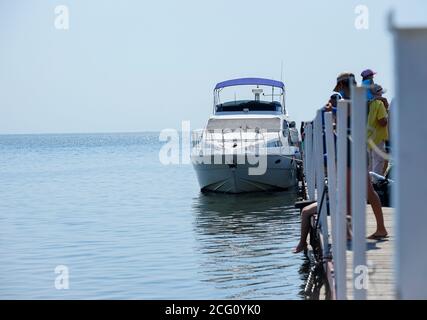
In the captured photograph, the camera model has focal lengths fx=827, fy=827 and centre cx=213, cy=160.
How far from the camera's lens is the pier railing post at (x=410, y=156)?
348 cm

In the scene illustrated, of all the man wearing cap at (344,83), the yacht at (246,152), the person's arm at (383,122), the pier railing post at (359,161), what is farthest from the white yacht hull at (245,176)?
the pier railing post at (359,161)

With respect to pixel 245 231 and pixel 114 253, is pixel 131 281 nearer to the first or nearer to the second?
pixel 114 253

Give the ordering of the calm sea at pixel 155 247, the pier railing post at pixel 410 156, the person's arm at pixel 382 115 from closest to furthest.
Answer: the pier railing post at pixel 410 156 → the calm sea at pixel 155 247 → the person's arm at pixel 382 115

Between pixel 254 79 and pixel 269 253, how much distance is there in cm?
1710

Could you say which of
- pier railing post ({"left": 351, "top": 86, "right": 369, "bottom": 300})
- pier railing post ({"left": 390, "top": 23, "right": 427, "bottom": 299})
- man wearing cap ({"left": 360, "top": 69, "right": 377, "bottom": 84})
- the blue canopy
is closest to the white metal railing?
pier railing post ({"left": 351, "top": 86, "right": 369, "bottom": 300})

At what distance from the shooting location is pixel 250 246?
14711mm

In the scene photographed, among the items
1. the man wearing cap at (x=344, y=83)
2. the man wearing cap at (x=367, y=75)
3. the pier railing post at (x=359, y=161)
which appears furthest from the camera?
the man wearing cap at (x=367, y=75)

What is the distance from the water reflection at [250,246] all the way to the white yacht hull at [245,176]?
1.51 ft

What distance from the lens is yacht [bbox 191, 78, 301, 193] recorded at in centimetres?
2378

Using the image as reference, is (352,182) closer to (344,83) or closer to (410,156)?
(410,156)

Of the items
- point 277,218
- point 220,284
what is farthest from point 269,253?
point 277,218

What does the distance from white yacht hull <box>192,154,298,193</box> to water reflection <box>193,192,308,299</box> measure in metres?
0.46

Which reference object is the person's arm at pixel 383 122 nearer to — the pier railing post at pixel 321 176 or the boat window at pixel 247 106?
the pier railing post at pixel 321 176
